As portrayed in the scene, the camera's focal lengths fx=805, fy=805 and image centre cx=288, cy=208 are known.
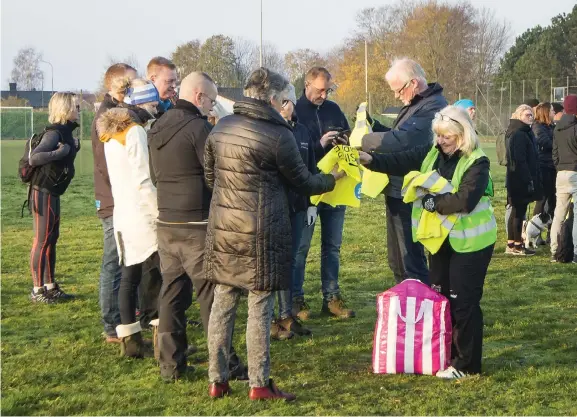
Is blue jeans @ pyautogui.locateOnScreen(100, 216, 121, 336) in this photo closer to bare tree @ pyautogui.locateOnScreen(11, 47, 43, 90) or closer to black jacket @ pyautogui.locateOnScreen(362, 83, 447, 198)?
black jacket @ pyautogui.locateOnScreen(362, 83, 447, 198)

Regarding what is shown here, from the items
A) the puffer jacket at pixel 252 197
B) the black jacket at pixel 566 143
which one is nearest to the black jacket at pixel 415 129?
the puffer jacket at pixel 252 197

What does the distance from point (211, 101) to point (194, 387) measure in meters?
1.89

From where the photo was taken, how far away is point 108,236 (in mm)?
6289

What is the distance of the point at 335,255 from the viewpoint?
24.0 feet

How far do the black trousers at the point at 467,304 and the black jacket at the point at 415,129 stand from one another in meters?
0.87

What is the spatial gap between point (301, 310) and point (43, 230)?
8.78 ft

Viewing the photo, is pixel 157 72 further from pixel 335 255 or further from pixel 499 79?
pixel 499 79

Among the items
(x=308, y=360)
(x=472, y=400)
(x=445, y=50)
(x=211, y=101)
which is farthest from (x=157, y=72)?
(x=445, y=50)

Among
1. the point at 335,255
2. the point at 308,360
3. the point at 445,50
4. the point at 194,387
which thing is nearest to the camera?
the point at 194,387

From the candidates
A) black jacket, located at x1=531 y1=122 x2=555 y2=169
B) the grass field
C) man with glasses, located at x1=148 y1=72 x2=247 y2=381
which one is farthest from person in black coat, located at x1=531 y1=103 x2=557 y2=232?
man with glasses, located at x1=148 y1=72 x2=247 y2=381

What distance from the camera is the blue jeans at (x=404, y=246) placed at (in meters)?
6.30

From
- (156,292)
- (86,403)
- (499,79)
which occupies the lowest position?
(86,403)

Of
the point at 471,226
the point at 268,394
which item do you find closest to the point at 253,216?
→ the point at 268,394

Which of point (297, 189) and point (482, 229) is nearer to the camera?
point (297, 189)
